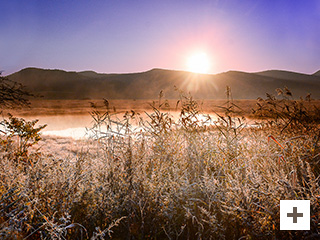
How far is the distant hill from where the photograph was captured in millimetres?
75569

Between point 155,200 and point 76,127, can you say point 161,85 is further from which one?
point 155,200

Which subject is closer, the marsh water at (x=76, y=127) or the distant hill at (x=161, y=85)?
the marsh water at (x=76, y=127)

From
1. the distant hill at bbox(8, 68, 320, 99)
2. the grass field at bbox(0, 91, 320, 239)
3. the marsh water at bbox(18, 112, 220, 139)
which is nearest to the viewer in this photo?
the grass field at bbox(0, 91, 320, 239)

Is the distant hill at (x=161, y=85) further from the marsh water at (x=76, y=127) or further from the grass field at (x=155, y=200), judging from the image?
the grass field at (x=155, y=200)

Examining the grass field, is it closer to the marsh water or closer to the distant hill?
the marsh water

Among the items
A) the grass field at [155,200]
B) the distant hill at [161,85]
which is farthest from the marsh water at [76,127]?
the distant hill at [161,85]

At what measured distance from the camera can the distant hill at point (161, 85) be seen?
75.6m

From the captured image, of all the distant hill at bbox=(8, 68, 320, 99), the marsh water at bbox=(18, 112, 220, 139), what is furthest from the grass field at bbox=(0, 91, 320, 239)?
the distant hill at bbox=(8, 68, 320, 99)

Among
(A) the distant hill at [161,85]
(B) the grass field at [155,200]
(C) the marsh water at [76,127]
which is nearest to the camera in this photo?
(B) the grass field at [155,200]

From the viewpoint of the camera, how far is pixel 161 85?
81875 mm

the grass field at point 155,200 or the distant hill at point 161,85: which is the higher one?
the distant hill at point 161,85

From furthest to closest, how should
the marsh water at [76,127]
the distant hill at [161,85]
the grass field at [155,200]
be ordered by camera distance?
the distant hill at [161,85], the marsh water at [76,127], the grass field at [155,200]

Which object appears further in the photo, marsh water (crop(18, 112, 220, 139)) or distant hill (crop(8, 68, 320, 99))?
distant hill (crop(8, 68, 320, 99))

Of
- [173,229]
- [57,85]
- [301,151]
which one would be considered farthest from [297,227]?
[57,85]
